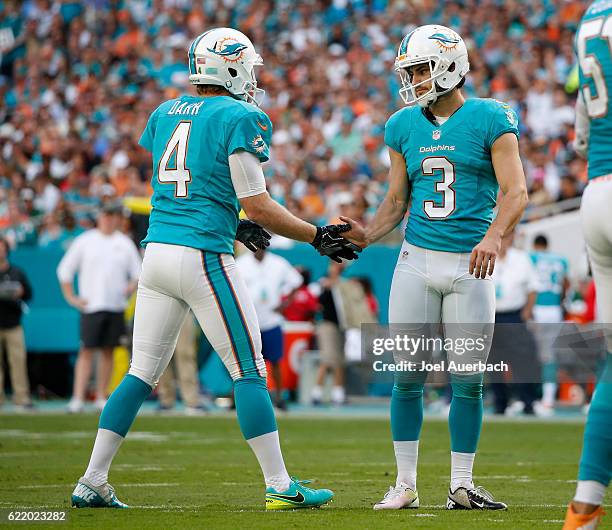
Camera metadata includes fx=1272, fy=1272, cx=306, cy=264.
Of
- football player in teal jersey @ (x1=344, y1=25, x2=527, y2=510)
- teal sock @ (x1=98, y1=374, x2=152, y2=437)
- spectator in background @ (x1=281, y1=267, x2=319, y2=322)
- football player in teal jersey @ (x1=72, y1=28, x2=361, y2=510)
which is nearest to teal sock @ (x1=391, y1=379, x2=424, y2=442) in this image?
football player in teal jersey @ (x1=344, y1=25, x2=527, y2=510)

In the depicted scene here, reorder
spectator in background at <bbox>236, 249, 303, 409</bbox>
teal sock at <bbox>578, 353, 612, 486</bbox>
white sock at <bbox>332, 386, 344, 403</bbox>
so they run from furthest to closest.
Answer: white sock at <bbox>332, 386, 344, 403</bbox> < spectator in background at <bbox>236, 249, 303, 409</bbox> < teal sock at <bbox>578, 353, 612, 486</bbox>

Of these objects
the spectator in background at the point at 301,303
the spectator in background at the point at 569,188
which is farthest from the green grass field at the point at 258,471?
the spectator in background at the point at 569,188

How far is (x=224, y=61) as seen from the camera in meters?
6.04

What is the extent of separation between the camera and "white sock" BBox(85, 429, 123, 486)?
19.6 ft

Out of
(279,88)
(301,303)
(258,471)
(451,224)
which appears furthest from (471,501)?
(279,88)

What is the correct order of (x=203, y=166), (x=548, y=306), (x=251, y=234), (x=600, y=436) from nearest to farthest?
(x=600, y=436)
(x=203, y=166)
(x=251, y=234)
(x=548, y=306)

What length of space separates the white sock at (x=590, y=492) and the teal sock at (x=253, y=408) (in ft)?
5.44

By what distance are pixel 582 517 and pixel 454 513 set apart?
134 cm

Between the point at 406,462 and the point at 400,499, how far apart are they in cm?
19

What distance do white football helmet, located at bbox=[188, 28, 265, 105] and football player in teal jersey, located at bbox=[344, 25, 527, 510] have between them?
0.75 m

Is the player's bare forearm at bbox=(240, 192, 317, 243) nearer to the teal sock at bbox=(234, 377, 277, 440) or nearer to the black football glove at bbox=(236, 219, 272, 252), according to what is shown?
the black football glove at bbox=(236, 219, 272, 252)

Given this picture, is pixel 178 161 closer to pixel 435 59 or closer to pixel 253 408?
pixel 253 408

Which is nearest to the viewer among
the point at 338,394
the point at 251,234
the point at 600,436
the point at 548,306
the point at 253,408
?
the point at 600,436

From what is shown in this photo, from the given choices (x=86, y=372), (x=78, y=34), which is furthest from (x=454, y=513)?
(x=78, y=34)
